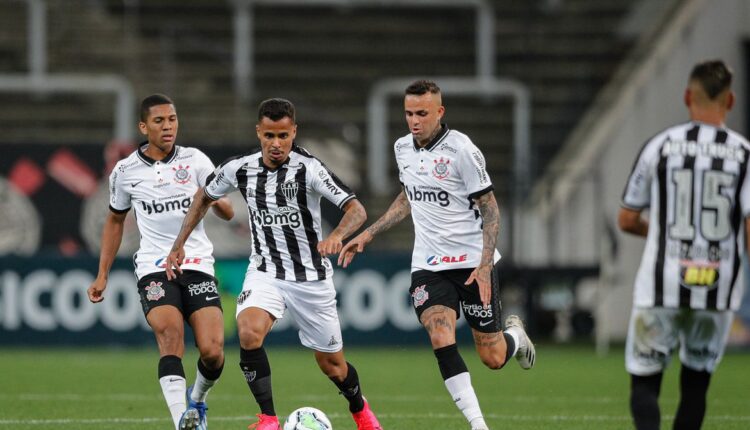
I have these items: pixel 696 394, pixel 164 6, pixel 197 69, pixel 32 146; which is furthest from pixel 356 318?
→ pixel 696 394

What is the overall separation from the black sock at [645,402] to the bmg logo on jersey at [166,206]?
11.7 ft

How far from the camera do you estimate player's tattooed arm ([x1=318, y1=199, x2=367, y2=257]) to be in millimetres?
7852

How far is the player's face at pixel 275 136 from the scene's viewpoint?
26.8ft

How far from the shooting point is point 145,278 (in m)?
8.71

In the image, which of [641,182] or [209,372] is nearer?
[641,182]

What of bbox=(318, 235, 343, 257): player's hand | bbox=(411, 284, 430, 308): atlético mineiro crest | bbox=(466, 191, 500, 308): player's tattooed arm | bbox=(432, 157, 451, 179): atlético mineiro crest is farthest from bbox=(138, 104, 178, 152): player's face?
bbox=(466, 191, 500, 308): player's tattooed arm

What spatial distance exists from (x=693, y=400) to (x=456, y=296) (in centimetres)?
233

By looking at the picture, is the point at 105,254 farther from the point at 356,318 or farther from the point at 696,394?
the point at 356,318

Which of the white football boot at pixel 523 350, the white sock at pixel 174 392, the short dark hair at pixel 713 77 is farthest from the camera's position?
the white football boot at pixel 523 350

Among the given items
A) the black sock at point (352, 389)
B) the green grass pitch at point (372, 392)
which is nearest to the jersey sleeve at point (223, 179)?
the black sock at point (352, 389)

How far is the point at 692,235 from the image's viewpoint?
6.23 metres

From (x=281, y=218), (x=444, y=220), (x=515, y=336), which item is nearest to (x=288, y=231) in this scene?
(x=281, y=218)

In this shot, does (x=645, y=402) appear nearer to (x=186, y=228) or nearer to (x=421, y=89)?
(x=421, y=89)

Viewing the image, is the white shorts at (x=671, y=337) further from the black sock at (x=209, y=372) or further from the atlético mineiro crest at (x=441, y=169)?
the black sock at (x=209, y=372)
